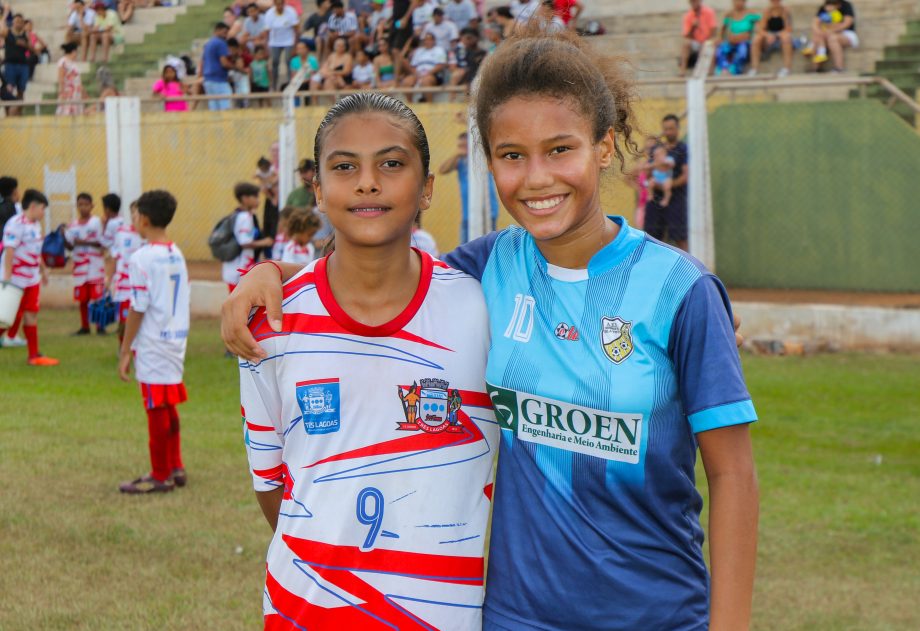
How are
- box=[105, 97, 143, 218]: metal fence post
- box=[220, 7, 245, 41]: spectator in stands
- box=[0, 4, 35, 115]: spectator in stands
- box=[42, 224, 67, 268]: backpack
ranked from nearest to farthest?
box=[42, 224, 67, 268]: backpack, box=[105, 97, 143, 218]: metal fence post, box=[220, 7, 245, 41]: spectator in stands, box=[0, 4, 35, 115]: spectator in stands

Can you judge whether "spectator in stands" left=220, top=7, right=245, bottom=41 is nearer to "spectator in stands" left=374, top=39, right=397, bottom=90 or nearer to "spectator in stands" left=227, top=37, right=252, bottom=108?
"spectator in stands" left=227, top=37, right=252, bottom=108

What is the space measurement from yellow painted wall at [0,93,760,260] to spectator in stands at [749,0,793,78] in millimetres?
4754

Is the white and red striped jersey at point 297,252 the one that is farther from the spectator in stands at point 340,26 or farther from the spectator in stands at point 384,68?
the spectator in stands at point 340,26


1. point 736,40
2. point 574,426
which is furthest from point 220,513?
point 736,40

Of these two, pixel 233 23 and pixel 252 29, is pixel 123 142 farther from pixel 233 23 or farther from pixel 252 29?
pixel 233 23

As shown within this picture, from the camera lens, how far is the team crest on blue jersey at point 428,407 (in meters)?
2.79

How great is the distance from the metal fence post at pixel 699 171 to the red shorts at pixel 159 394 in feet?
25.3

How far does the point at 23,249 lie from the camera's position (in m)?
13.9

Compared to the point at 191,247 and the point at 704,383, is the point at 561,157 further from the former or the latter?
the point at 191,247

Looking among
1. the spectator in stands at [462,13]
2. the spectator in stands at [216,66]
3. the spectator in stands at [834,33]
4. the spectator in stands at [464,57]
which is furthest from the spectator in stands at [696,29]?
the spectator in stands at [216,66]

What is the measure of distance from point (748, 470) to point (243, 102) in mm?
15855

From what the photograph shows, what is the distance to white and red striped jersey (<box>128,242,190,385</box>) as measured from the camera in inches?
320

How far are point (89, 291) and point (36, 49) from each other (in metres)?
13.0

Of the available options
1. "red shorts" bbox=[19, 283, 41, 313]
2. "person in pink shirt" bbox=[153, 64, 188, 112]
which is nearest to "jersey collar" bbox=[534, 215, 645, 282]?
"red shorts" bbox=[19, 283, 41, 313]
